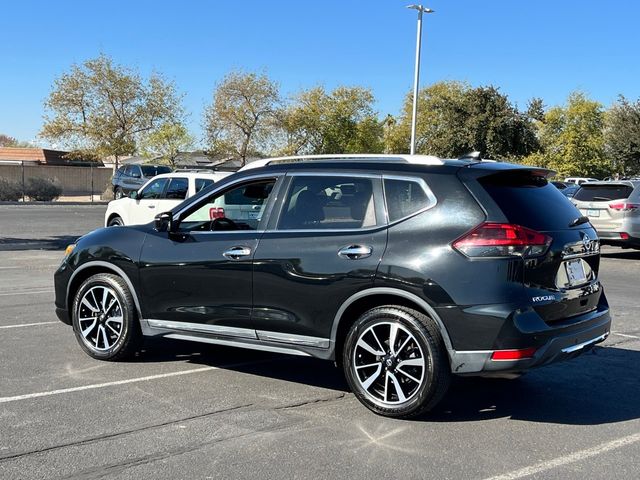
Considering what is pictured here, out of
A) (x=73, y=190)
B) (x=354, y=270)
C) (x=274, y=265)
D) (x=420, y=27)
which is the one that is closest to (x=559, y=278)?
(x=354, y=270)

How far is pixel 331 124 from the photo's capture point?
54.3 metres

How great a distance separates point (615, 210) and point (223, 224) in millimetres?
12033

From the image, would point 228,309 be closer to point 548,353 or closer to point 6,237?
point 548,353

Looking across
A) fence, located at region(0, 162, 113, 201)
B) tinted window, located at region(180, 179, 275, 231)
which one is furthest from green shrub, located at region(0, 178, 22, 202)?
tinted window, located at region(180, 179, 275, 231)

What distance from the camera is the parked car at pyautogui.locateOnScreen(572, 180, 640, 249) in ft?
49.5

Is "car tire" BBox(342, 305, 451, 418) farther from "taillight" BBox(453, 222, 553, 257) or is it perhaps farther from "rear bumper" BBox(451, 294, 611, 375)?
"taillight" BBox(453, 222, 553, 257)

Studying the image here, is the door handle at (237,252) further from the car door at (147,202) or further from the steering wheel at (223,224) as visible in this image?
the car door at (147,202)

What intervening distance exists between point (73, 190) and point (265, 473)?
1850 inches

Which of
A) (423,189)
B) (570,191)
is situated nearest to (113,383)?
(423,189)

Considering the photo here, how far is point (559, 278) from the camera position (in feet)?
15.6

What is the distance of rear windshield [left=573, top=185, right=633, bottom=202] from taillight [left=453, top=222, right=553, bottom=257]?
40.0ft

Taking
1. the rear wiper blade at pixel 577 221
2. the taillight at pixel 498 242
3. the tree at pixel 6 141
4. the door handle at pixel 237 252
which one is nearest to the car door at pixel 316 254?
the door handle at pixel 237 252

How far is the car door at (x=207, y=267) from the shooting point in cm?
543

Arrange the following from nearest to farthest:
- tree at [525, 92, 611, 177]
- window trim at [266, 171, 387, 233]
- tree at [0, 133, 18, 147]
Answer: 1. window trim at [266, 171, 387, 233]
2. tree at [525, 92, 611, 177]
3. tree at [0, 133, 18, 147]
